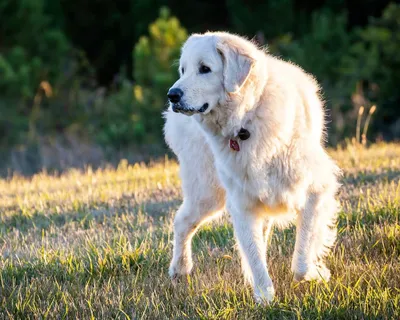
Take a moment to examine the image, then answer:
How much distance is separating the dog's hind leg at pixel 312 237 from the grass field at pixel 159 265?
114mm

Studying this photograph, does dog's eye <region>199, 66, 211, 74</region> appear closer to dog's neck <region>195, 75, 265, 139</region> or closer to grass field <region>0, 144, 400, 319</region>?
dog's neck <region>195, 75, 265, 139</region>

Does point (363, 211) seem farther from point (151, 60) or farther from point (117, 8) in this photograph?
point (117, 8)

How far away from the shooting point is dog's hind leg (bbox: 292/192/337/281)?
13.8ft

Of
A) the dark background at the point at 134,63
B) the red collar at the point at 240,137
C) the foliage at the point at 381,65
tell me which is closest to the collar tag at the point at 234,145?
the red collar at the point at 240,137

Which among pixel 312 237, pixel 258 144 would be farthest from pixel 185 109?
pixel 312 237

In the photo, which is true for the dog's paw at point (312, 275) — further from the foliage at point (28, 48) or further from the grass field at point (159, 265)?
the foliage at point (28, 48)

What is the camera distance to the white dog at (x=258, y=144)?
4105 millimetres

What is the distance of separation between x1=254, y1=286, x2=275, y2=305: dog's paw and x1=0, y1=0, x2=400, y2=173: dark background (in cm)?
811

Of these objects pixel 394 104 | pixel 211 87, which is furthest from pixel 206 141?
pixel 394 104

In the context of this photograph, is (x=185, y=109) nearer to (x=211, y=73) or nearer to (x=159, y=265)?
(x=211, y=73)

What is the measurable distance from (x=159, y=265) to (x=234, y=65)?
1.55 metres

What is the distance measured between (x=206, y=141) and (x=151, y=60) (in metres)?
10.5

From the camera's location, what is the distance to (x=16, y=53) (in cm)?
1606

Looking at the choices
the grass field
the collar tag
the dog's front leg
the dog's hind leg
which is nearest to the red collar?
the collar tag
